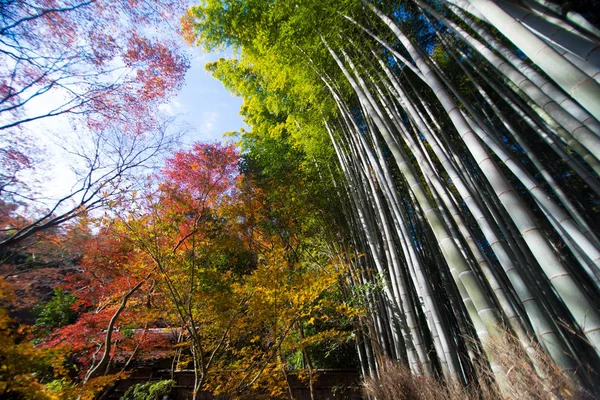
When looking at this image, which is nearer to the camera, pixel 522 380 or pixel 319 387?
pixel 522 380

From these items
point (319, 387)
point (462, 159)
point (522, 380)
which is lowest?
point (319, 387)

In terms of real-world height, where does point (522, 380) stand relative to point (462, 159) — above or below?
below

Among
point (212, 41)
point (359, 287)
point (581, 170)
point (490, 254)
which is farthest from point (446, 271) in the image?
point (212, 41)

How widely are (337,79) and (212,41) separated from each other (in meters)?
2.70

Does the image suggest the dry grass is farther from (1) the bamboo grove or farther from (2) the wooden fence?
(2) the wooden fence

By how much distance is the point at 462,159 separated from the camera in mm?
2891

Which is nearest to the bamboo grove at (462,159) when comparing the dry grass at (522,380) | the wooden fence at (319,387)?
the dry grass at (522,380)

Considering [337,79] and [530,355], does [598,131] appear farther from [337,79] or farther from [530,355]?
[337,79]

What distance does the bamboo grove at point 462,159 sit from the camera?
1.21 metres

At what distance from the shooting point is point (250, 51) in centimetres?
489

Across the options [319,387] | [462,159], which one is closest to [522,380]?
[462,159]

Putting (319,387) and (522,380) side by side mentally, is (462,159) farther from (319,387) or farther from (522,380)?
(319,387)

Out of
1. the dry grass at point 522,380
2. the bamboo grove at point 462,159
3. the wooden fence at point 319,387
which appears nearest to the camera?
the dry grass at point 522,380

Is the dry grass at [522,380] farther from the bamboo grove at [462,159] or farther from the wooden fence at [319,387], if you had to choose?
the wooden fence at [319,387]
